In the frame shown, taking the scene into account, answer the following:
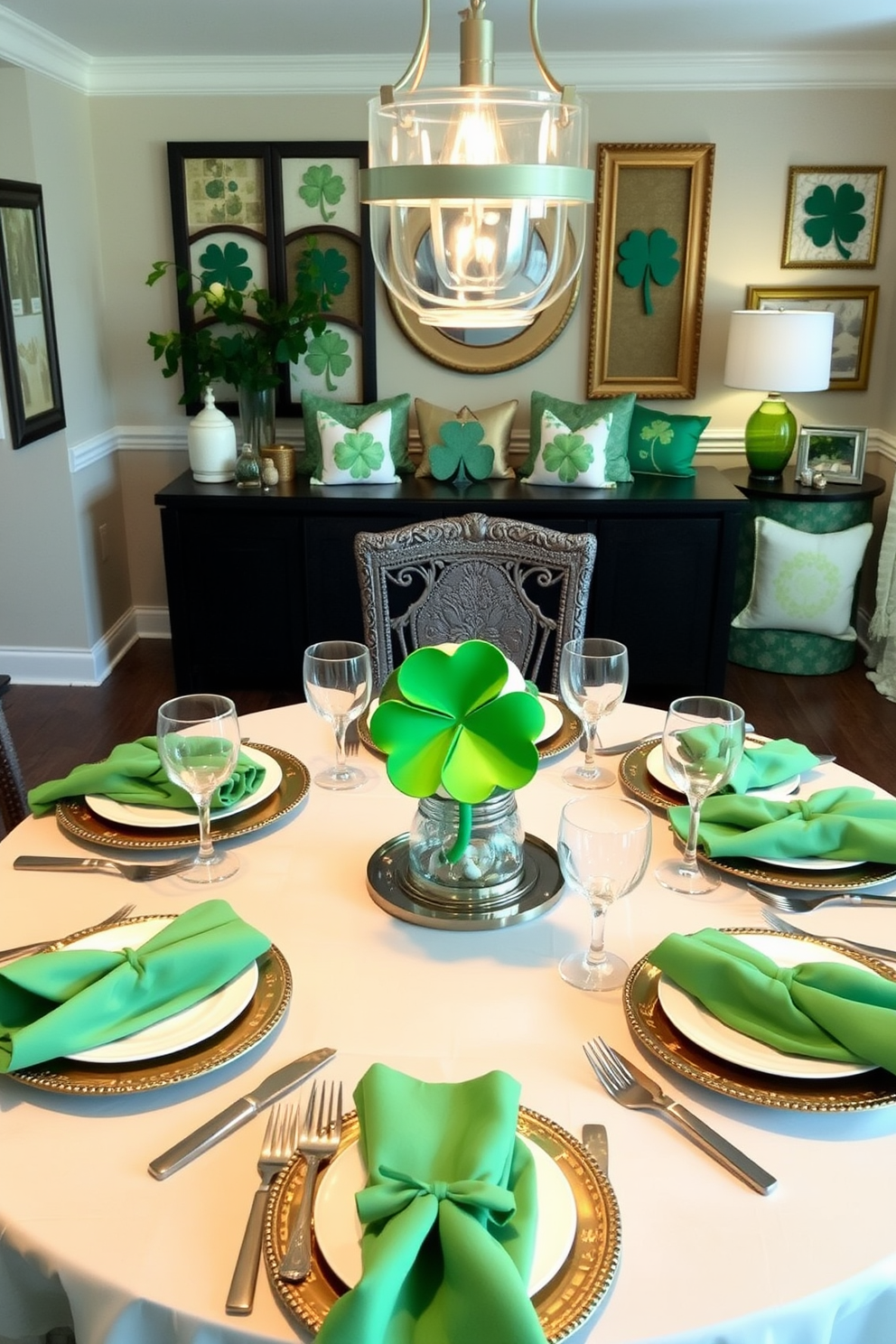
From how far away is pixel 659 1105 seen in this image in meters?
1.01

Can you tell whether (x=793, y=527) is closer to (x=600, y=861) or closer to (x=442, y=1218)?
(x=600, y=861)

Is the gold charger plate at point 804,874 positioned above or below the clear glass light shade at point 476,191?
below

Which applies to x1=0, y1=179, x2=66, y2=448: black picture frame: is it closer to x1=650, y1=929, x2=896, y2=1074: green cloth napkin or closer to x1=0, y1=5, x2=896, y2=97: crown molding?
x1=0, y1=5, x2=896, y2=97: crown molding

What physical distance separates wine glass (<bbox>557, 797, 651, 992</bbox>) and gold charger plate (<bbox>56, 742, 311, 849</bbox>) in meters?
0.49

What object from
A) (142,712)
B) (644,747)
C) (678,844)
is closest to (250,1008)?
(678,844)

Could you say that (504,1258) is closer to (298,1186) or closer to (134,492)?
(298,1186)

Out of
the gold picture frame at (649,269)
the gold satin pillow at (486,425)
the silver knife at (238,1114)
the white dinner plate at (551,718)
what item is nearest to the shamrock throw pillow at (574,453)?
the gold satin pillow at (486,425)

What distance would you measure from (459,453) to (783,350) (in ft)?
3.77

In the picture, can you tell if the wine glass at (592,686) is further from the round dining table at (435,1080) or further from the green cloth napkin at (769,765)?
the round dining table at (435,1080)

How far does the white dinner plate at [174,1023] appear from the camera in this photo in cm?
104

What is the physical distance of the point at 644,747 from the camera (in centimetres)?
174

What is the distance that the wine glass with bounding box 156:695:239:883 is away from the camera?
4.42 ft

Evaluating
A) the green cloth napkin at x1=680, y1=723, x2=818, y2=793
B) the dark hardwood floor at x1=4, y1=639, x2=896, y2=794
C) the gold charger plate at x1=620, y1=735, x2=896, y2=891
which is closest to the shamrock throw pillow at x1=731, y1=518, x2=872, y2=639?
the dark hardwood floor at x1=4, y1=639, x2=896, y2=794

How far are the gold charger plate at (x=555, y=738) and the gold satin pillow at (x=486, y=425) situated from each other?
7.46ft
